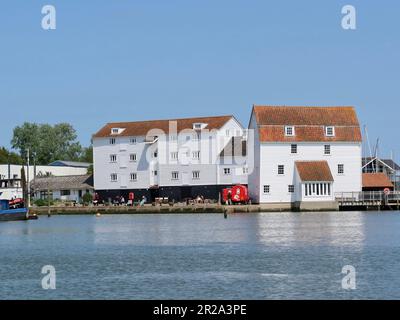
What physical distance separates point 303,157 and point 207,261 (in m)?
52.5

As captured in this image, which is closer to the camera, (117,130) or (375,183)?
(375,183)

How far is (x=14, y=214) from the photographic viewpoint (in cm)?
8712

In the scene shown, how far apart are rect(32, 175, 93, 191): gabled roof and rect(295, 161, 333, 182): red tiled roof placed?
38.3 m

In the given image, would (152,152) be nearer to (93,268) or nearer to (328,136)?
(328,136)

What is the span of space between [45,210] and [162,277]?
72982 millimetres

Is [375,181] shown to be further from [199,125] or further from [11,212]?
[11,212]

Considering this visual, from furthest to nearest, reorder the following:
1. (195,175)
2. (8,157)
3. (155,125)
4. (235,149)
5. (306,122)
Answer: (8,157) → (155,125) → (195,175) → (235,149) → (306,122)

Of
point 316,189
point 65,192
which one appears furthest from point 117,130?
point 316,189

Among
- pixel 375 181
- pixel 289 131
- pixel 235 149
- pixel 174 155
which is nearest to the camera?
pixel 289 131

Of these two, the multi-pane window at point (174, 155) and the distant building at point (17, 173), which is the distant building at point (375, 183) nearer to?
the multi-pane window at point (174, 155)

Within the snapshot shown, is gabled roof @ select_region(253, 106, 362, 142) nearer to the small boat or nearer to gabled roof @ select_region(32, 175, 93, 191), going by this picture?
the small boat

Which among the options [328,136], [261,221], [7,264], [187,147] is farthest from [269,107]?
[7,264]

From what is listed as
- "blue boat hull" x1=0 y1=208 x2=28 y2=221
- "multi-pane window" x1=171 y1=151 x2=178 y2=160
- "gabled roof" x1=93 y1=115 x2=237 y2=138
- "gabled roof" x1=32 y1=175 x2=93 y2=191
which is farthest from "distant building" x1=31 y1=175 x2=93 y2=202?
"blue boat hull" x1=0 y1=208 x2=28 y2=221

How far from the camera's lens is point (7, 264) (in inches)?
1671
